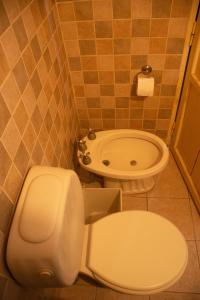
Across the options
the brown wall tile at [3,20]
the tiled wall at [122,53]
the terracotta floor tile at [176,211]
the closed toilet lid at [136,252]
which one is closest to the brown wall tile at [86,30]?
the tiled wall at [122,53]

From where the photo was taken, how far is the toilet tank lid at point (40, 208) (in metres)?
0.66

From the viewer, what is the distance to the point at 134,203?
161 centimetres

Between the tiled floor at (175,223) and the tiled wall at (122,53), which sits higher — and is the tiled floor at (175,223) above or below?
below

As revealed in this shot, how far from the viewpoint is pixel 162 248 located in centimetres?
99

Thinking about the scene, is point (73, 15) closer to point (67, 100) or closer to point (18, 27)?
point (67, 100)

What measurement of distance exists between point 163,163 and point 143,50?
713 mm

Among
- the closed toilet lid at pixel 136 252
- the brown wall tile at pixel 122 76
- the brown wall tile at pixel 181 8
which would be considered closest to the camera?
the closed toilet lid at pixel 136 252

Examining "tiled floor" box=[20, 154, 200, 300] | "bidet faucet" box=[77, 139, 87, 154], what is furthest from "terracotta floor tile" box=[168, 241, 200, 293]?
"bidet faucet" box=[77, 139, 87, 154]

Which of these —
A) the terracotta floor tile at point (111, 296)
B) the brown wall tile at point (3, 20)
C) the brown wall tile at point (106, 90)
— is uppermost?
the brown wall tile at point (3, 20)

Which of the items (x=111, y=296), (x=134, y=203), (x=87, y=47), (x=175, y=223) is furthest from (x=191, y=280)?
(x=87, y=47)

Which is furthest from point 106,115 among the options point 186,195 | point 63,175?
point 63,175

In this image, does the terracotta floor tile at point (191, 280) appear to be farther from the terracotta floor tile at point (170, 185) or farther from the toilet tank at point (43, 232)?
the toilet tank at point (43, 232)

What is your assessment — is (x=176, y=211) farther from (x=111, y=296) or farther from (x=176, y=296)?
(x=111, y=296)

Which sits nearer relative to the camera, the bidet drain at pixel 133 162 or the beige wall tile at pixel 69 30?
the beige wall tile at pixel 69 30
